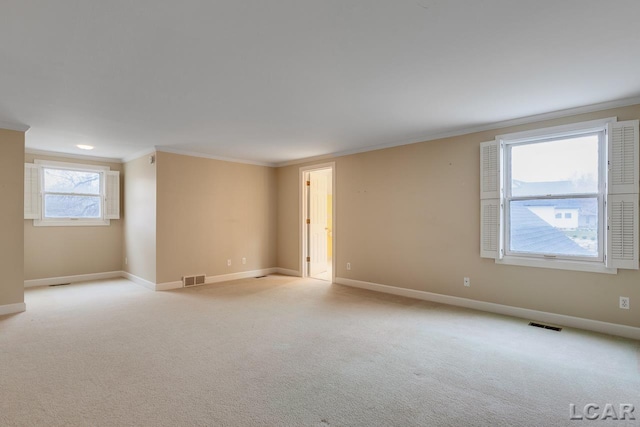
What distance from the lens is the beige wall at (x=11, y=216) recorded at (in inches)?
158

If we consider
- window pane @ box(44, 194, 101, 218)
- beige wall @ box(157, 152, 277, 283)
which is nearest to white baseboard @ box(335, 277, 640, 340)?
beige wall @ box(157, 152, 277, 283)

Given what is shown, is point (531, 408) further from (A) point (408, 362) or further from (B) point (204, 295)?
(B) point (204, 295)

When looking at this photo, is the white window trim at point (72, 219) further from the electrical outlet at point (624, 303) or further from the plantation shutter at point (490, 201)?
the electrical outlet at point (624, 303)

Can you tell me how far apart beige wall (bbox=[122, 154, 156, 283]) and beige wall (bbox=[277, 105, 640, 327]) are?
315 cm

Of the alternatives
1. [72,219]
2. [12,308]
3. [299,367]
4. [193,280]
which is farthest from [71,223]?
[299,367]

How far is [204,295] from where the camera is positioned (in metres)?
4.96

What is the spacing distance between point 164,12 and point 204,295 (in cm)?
404

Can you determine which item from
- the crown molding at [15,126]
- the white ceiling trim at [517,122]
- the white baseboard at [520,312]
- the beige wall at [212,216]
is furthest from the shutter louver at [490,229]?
the crown molding at [15,126]

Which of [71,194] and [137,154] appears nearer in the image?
[137,154]

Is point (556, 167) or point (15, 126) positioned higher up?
point (15, 126)

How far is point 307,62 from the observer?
245cm

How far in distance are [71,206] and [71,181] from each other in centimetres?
46

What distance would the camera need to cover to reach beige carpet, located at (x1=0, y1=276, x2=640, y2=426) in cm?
205

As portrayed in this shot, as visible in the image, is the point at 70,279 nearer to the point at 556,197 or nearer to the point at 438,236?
the point at 438,236
